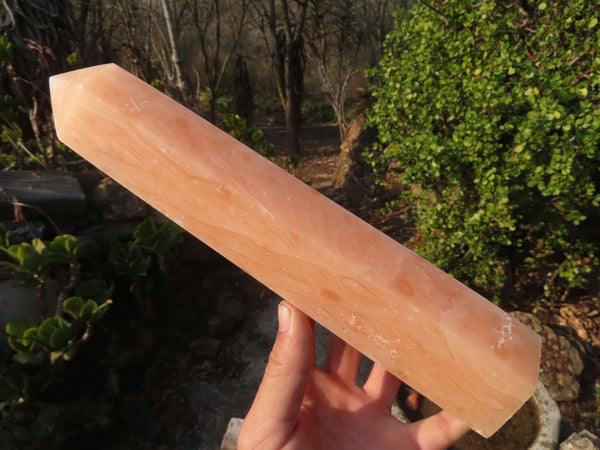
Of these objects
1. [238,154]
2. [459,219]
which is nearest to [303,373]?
[238,154]

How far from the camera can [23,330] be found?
7.55ft

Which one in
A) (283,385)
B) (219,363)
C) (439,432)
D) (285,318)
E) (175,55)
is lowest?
(219,363)

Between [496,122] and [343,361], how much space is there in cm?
182

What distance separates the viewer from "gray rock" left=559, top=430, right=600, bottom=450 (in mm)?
2055

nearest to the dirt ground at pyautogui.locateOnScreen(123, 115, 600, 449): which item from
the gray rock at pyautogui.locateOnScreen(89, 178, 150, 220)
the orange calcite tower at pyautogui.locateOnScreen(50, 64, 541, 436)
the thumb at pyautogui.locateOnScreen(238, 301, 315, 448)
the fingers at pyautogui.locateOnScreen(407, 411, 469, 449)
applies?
the gray rock at pyautogui.locateOnScreen(89, 178, 150, 220)

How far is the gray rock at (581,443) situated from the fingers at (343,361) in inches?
53.9

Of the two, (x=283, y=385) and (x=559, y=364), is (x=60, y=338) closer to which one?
(x=283, y=385)

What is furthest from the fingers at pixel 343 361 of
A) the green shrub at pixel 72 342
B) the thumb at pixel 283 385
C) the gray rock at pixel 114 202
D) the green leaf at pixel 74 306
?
the gray rock at pixel 114 202

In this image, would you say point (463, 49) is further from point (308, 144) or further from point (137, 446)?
point (308, 144)

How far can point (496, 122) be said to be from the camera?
2402 mm

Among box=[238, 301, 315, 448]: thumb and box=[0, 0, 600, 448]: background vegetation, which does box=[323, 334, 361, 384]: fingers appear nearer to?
box=[238, 301, 315, 448]: thumb

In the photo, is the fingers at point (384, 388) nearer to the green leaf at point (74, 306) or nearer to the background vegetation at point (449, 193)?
the background vegetation at point (449, 193)

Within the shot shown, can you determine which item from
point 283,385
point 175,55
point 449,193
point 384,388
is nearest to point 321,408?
point 384,388

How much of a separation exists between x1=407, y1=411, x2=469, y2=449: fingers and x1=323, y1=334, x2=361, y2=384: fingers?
0.38 meters
